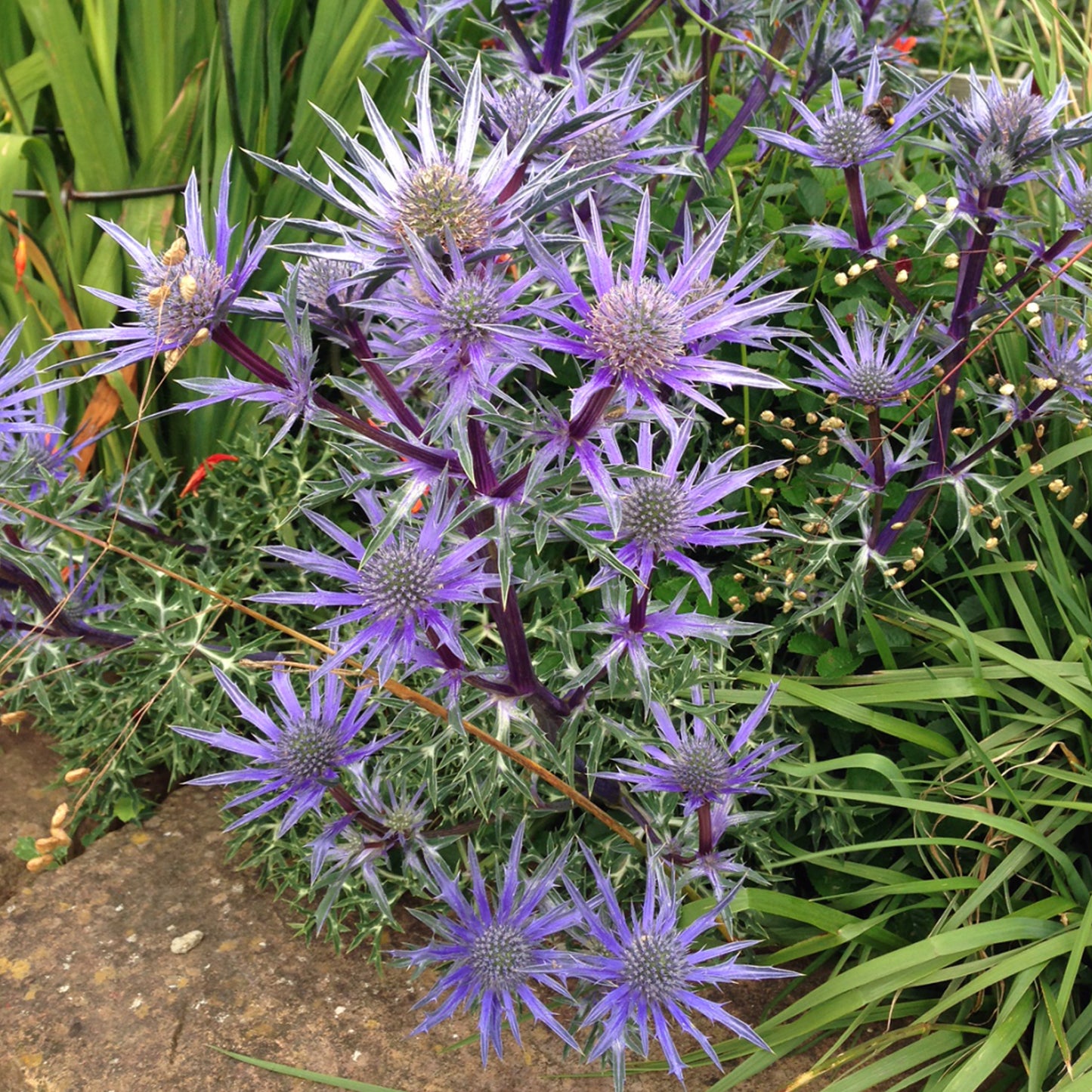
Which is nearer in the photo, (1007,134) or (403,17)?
(1007,134)

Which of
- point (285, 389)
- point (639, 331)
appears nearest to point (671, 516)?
point (639, 331)

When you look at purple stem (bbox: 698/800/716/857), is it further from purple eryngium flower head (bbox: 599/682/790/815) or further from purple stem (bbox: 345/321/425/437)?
purple stem (bbox: 345/321/425/437)

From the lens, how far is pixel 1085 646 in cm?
169

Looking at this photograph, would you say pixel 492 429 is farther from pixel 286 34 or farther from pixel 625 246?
pixel 286 34

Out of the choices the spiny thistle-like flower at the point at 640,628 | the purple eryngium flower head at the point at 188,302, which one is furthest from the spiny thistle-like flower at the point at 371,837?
the purple eryngium flower head at the point at 188,302

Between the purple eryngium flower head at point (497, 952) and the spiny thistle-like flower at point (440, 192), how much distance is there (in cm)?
76

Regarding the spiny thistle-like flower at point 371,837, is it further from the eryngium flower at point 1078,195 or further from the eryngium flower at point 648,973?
the eryngium flower at point 1078,195

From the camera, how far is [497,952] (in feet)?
4.29

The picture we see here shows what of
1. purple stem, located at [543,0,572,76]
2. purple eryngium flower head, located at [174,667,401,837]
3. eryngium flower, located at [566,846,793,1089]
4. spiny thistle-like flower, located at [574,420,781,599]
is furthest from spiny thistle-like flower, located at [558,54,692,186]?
eryngium flower, located at [566,846,793,1089]

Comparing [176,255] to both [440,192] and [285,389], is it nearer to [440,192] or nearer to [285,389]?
[285,389]

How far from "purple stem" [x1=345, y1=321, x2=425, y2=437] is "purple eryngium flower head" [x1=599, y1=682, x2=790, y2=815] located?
0.51m

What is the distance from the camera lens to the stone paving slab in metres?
1.52

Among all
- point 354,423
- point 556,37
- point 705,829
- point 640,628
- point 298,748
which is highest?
point 556,37

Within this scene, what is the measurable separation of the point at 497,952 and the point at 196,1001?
2.03 ft
